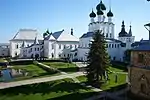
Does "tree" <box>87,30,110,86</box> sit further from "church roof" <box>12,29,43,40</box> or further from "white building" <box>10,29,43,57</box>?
"church roof" <box>12,29,43,40</box>

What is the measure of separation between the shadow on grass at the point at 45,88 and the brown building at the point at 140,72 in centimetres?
606

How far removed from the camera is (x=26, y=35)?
8125 cm

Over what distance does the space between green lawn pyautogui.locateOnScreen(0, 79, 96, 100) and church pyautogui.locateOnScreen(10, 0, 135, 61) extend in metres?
31.4

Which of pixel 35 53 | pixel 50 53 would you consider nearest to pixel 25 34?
pixel 35 53

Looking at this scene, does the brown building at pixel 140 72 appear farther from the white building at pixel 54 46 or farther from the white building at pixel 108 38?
the white building at pixel 54 46

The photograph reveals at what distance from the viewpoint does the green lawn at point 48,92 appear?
22.7 metres

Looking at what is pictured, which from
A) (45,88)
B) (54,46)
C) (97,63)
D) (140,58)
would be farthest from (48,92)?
(54,46)

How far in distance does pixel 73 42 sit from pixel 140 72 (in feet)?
169

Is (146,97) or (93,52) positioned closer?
(146,97)

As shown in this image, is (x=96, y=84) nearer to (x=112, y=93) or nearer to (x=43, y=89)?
(x=112, y=93)

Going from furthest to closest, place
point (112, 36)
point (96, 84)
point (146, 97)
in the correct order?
point (112, 36)
point (96, 84)
point (146, 97)

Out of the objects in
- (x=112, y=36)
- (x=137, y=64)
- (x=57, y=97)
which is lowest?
(x=57, y=97)

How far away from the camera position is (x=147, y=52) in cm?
2094

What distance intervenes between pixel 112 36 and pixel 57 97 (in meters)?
46.3
